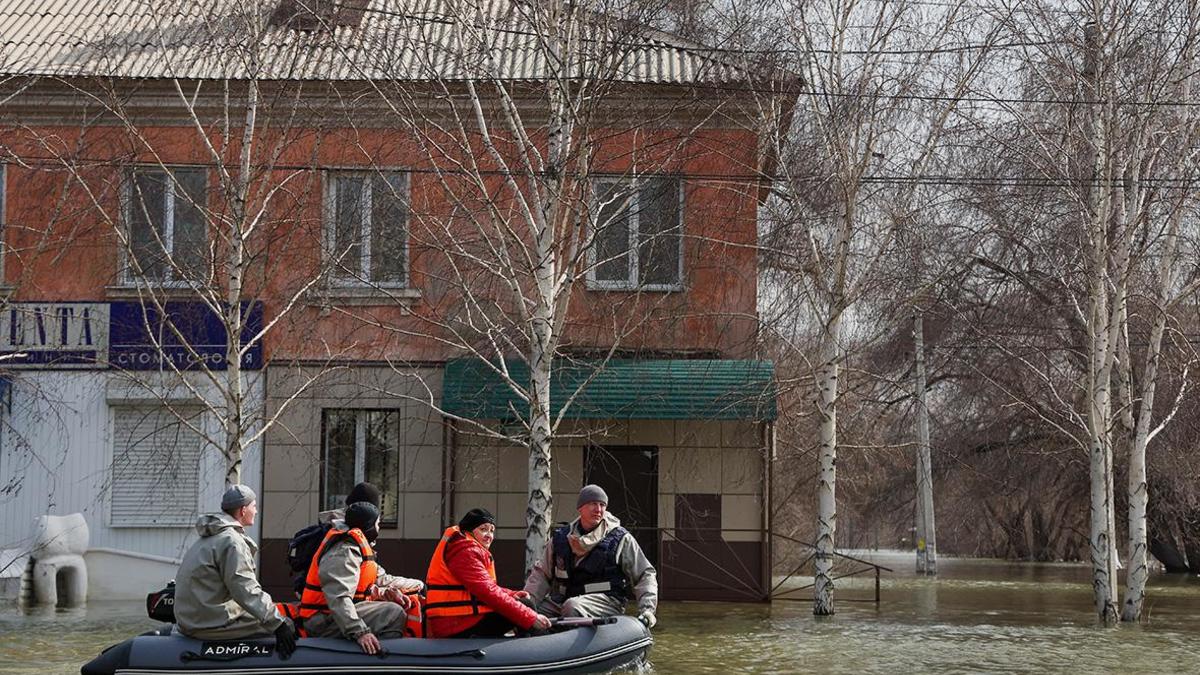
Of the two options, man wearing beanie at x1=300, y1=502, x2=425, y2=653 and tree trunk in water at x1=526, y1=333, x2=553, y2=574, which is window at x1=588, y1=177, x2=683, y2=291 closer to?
tree trunk in water at x1=526, y1=333, x2=553, y2=574

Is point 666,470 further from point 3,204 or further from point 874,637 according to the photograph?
point 3,204

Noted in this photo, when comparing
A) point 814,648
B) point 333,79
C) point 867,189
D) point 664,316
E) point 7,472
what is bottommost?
point 814,648

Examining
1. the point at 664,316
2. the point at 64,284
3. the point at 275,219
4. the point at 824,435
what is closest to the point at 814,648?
the point at 824,435

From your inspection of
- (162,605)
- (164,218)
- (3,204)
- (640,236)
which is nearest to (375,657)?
(162,605)

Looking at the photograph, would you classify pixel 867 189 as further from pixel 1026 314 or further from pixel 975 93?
pixel 1026 314

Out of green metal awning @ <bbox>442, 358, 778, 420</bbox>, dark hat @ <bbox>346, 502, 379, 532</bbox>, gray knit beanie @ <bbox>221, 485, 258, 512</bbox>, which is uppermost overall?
green metal awning @ <bbox>442, 358, 778, 420</bbox>

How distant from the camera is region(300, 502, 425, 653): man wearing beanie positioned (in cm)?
1183

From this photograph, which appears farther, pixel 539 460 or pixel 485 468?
pixel 485 468

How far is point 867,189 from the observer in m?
22.2

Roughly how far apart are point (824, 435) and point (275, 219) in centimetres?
804

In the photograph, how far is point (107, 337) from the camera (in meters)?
23.2

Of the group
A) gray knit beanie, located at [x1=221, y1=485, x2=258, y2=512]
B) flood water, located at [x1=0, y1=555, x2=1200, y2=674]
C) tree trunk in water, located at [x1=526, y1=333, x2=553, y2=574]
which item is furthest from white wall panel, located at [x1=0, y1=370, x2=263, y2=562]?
gray knit beanie, located at [x1=221, y1=485, x2=258, y2=512]

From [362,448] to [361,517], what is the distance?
39.2 feet

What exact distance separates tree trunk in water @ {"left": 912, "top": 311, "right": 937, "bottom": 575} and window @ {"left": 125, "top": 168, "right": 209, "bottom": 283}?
18.7 m
